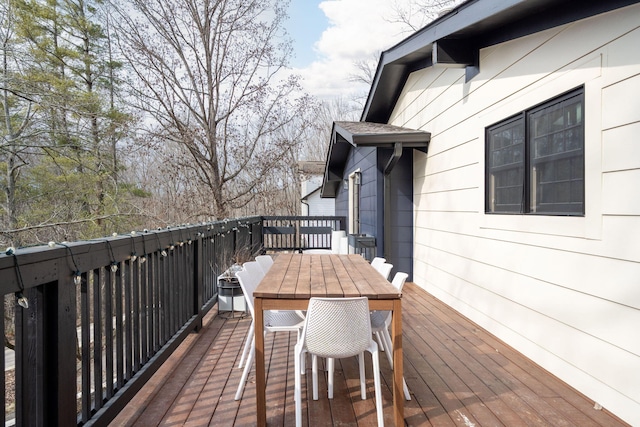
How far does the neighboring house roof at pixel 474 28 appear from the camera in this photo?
248 centimetres

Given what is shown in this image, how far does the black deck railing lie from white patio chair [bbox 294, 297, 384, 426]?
990 millimetres

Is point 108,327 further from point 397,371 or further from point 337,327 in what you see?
point 397,371

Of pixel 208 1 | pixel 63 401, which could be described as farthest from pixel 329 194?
pixel 63 401

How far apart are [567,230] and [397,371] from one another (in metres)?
1.52

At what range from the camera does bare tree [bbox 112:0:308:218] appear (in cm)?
907

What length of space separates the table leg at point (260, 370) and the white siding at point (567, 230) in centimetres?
199

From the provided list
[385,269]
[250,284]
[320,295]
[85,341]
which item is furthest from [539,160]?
[85,341]

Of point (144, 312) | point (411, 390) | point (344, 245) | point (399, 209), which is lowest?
point (411, 390)

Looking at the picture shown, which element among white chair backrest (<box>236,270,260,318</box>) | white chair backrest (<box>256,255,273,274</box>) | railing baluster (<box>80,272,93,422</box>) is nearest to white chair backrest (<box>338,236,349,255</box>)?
white chair backrest (<box>256,255,273,274</box>)

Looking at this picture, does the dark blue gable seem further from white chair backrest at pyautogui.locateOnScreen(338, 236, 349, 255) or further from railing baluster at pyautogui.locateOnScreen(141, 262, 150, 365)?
railing baluster at pyautogui.locateOnScreen(141, 262, 150, 365)

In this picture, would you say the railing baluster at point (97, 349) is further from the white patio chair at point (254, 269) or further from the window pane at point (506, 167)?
the window pane at point (506, 167)

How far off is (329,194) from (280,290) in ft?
34.9

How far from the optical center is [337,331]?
2.02 metres

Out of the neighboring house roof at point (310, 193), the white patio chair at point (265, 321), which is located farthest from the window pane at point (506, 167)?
the neighboring house roof at point (310, 193)
